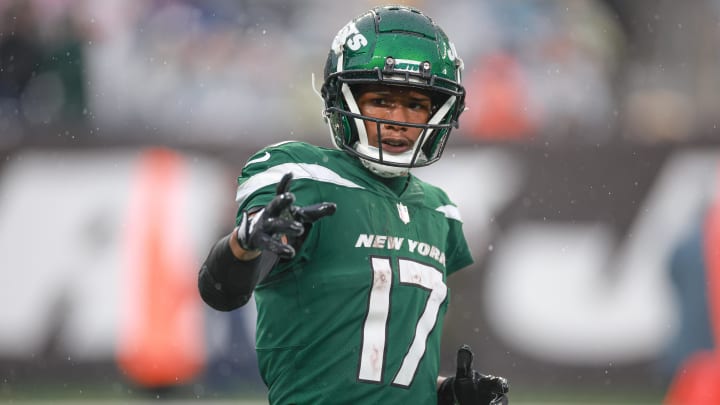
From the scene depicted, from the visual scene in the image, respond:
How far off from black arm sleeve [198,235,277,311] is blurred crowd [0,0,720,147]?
537 centimetres

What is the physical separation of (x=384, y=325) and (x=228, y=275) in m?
0.46

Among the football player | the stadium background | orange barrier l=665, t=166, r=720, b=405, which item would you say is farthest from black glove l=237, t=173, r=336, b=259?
orange barrier l=665, t=166, r=720, b=405

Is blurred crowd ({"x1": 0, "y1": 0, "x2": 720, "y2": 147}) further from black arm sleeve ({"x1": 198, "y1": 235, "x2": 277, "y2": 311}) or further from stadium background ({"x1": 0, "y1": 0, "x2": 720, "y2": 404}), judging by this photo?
black arm sleeve ({"x1": 198, "y1": 235, "x2": 277, "y2": 311})

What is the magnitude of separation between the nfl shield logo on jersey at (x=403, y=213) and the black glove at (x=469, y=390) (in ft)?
1.33

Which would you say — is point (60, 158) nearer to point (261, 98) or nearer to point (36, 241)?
point (36, 241)

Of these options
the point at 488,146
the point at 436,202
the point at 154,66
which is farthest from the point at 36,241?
the point at 436,202

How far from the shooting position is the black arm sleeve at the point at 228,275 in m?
2.60

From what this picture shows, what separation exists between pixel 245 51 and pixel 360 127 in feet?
19.8

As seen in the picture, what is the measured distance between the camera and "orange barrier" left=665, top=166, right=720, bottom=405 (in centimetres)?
687

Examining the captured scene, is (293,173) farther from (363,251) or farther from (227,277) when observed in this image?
(227,277)

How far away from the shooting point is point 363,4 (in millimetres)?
9266

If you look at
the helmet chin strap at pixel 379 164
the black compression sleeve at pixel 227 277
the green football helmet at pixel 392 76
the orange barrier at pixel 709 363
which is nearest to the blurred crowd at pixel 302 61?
the orange barrier at pixel 709 363

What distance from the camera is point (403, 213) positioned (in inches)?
120

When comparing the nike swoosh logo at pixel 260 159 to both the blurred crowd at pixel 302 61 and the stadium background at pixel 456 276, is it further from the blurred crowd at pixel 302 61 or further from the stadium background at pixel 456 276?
the blurred crowd at pixel 302 61
